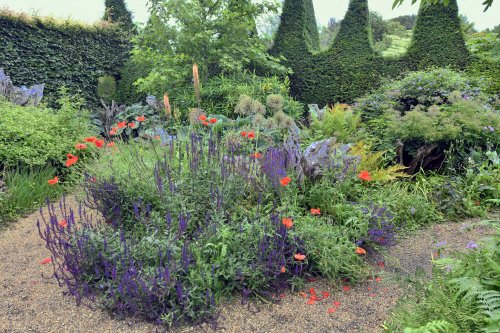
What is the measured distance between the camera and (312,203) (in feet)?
10.9

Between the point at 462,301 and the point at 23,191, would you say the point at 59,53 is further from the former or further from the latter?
the point at 462,301

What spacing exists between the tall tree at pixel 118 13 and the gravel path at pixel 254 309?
890 centimetres

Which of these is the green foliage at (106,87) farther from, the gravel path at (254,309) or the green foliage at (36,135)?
the gravel path at (254,309)

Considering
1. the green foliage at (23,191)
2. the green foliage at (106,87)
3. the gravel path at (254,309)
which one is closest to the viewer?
the gravel path at (254,309)

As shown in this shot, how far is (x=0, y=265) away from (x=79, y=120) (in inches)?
126

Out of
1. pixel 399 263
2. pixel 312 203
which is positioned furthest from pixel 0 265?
pixel 399 263

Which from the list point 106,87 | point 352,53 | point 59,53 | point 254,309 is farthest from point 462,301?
point 59,53

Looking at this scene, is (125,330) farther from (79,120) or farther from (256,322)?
(79,120)

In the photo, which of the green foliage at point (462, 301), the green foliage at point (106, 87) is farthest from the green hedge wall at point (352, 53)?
the green foliage at point (462, 301)

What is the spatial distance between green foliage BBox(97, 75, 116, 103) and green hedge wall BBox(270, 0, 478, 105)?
4.00 m

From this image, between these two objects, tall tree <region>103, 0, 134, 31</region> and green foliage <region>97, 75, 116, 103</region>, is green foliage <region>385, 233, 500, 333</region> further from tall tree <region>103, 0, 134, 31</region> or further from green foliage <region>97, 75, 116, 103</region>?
tall tree <region>103, 0, 134, 31</region>

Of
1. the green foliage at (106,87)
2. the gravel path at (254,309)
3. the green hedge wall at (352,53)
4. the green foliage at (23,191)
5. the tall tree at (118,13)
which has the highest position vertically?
the tall tree at (118,13)

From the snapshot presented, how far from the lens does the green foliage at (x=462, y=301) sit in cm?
156

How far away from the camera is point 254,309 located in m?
2.42
